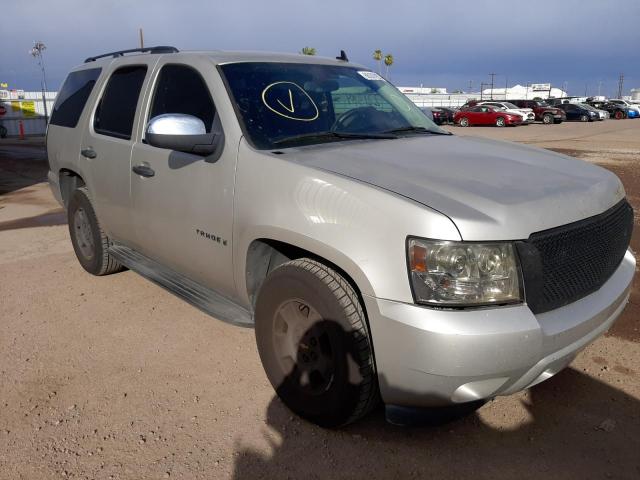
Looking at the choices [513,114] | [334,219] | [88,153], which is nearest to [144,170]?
[88,153]

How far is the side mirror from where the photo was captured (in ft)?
9.87

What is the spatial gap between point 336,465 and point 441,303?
0.96m

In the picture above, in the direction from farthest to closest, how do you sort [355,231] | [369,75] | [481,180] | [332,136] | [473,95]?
[473,95]
[369,75]
[332,136]
[481,180]
[355,231]

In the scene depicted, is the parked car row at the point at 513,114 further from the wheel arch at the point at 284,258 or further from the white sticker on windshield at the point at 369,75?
the wheel arch at the point at 284,258

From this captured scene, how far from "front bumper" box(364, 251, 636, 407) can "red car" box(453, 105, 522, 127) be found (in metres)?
34.9

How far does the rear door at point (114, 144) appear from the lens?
399cm

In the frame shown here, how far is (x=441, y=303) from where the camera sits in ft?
7.23

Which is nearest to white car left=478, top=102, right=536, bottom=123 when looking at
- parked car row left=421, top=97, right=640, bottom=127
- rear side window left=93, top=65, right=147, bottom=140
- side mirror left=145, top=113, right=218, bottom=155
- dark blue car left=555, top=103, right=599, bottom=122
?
parked car row left=421, top=97, right=640, bottom=127

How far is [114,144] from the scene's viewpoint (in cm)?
411

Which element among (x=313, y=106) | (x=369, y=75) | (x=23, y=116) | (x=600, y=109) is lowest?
(x=23, y=116)

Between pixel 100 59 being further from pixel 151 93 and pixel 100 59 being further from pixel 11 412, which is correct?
pixel 11 412

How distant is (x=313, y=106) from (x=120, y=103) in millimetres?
1708

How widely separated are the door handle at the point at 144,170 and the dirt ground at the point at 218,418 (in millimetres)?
1136

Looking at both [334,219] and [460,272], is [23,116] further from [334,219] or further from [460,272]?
[460,272]
